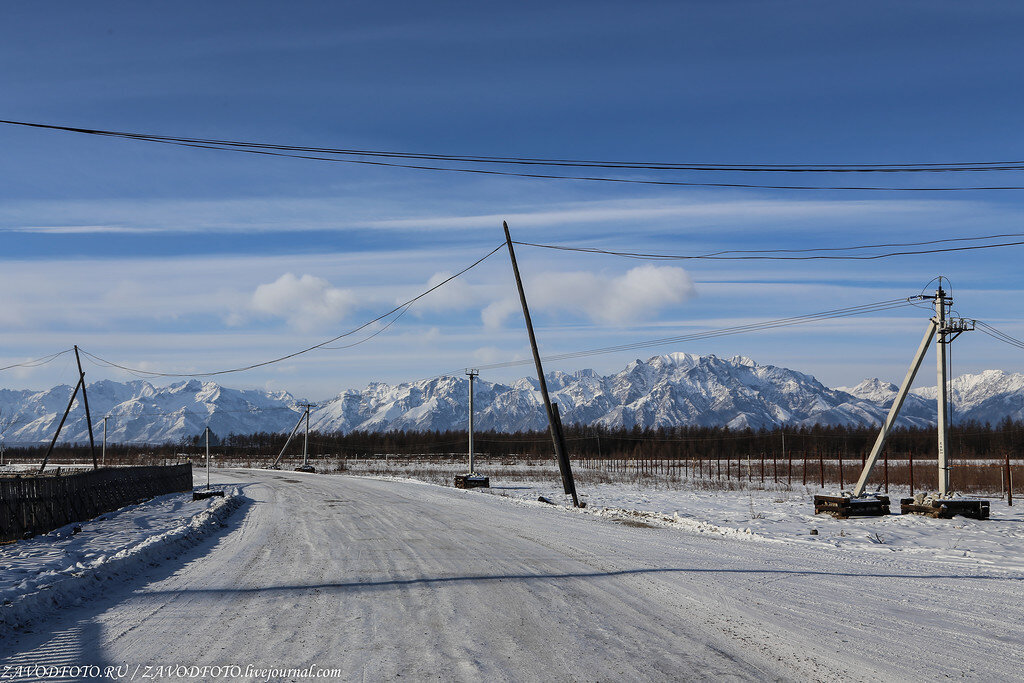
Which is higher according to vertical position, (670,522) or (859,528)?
(859,528)

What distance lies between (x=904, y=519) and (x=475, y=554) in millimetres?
15095

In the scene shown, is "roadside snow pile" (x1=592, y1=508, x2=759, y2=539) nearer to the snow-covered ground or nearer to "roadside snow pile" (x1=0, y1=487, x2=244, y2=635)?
the snow-covered ground

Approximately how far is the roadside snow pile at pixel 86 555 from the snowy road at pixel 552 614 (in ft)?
1.42

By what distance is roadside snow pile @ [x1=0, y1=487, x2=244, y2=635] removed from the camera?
9.16 meters

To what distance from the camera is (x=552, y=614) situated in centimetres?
840

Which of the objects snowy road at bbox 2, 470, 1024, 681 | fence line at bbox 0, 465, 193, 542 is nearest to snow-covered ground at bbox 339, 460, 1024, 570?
snowy road at bbox 2, 470, 1024, 681

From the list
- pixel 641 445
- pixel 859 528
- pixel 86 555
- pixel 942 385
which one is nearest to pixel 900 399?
pixel 942 385

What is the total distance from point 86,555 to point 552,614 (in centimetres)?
1011

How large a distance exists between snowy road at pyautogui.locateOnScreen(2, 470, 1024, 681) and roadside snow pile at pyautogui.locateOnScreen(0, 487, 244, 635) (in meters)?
0.43

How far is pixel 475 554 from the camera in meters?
13.3

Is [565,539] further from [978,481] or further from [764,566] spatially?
[978,481]

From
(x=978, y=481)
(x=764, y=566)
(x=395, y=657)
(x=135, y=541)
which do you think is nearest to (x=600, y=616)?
(x=395, y=657)

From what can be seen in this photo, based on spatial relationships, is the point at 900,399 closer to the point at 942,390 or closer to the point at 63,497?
the point at 942,390

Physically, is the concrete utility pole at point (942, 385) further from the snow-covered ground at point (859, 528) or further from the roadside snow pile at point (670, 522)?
the roadside snow pile at point (670, 522)
